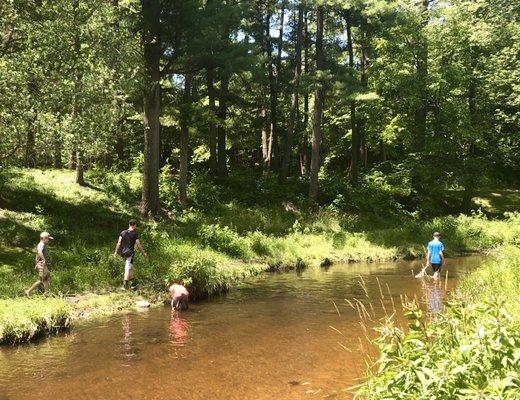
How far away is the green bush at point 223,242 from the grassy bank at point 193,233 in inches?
1.7

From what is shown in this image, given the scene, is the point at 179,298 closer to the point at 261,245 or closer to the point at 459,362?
the point at 261,245

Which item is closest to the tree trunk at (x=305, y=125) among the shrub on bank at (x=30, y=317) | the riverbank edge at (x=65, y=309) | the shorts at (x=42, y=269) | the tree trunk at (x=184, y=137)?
the tree trunk at (x=184, y=137)

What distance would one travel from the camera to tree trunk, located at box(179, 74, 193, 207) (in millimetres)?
24969

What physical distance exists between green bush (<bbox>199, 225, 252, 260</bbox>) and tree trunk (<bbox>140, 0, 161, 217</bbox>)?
379cm

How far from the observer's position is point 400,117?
33.9 metres

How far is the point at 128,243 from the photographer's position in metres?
14.9

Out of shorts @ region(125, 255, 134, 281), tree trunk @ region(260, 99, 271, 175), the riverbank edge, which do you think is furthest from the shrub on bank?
tree trunk @ region(260, 99, 271, 175)

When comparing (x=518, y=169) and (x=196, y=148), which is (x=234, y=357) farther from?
(x=518, y=169)

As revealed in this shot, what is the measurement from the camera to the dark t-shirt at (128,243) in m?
14.8

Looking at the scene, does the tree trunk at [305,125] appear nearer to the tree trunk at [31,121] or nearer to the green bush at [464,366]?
the tree trunk at [31,121]

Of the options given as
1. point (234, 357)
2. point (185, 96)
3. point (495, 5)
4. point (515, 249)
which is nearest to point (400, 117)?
point (495, 5)

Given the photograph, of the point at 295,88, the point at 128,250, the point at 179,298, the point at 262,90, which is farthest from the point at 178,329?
the point at 262,90

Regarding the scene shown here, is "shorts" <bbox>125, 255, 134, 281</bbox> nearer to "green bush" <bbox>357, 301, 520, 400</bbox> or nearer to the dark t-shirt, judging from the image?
the dark t-shirt

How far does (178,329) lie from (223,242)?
9.46m
